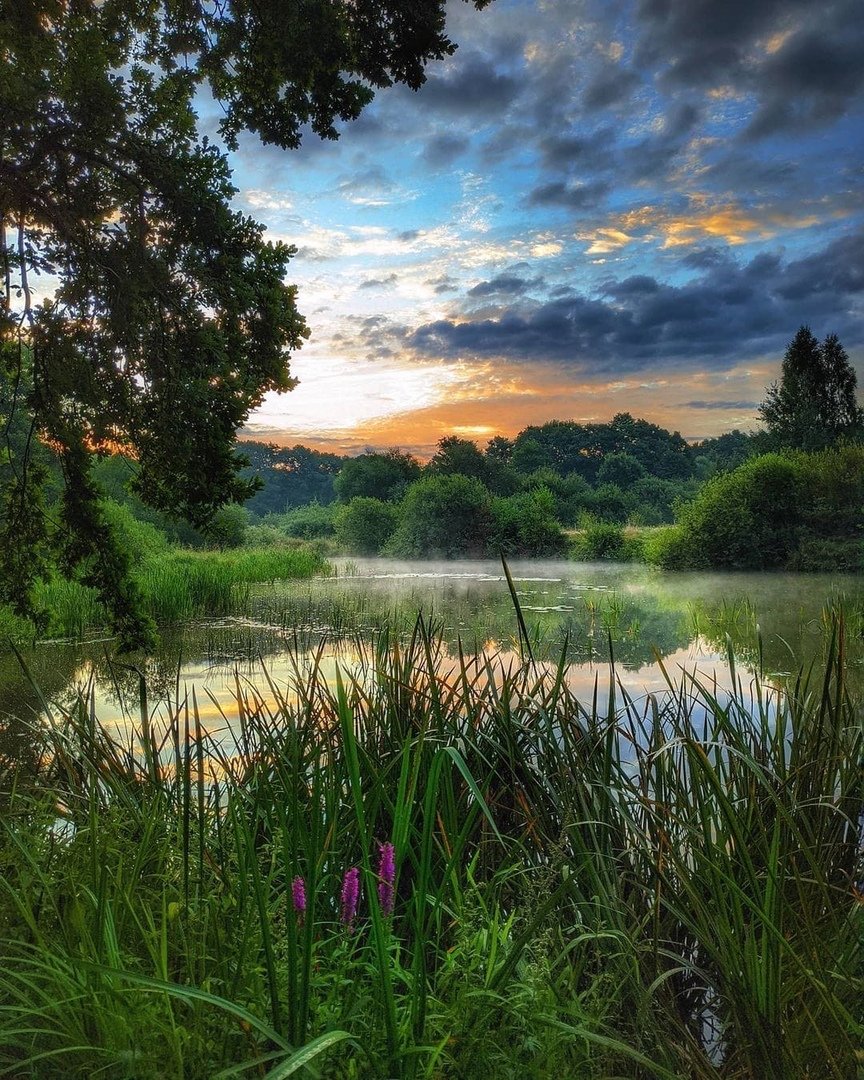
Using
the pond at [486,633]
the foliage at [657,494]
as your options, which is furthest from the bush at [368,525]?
the pond at [486,633]

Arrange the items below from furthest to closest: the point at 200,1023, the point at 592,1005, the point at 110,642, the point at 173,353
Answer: the point at 110,642
the point at 173,353
the point at 592,1005
the point at 200,1023

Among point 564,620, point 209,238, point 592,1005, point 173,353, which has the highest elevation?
point 209,238

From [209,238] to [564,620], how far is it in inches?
297

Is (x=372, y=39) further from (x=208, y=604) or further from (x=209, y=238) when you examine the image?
(x=208, y=604)

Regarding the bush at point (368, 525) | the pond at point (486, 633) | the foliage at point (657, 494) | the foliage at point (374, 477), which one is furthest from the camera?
the foliage at point (374, 477)

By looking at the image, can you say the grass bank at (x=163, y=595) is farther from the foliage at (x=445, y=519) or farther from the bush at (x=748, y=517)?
the foliage at (x=445, y=519)

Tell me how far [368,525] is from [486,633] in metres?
22.5

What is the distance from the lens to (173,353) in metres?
6.02

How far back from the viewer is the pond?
703 cm

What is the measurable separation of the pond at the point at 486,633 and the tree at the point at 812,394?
15.4m

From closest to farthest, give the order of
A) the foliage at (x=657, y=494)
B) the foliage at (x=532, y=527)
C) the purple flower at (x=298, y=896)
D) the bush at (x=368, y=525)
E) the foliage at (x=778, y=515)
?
the purple flower at (x=298, y=896) < the foliage at (x=778, y=515) < the foliage at (x=532, y=527) < the bush at (x=368, y=525) < the foliage at (x=657, y=494)

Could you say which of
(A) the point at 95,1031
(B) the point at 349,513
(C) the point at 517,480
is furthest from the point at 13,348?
(C) the point at 517,480

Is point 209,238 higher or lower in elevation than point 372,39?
lower

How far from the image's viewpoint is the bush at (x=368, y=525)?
32.7 m
